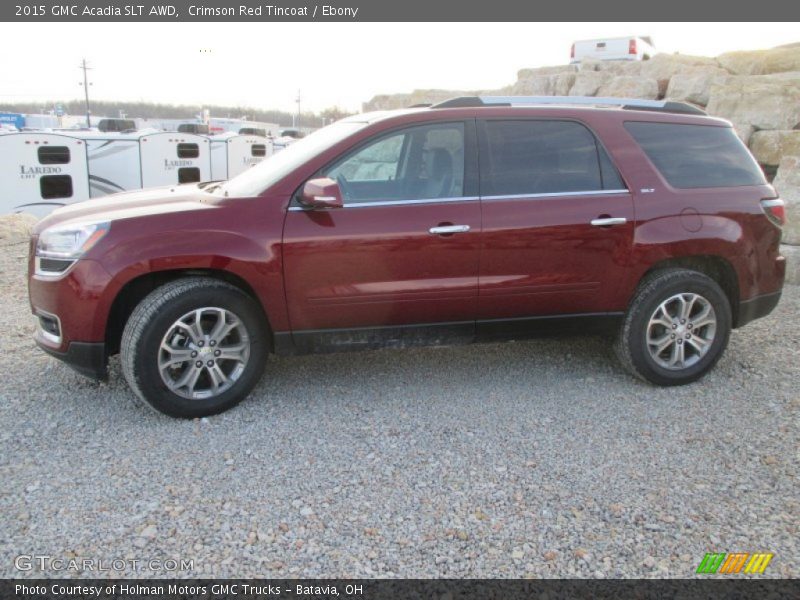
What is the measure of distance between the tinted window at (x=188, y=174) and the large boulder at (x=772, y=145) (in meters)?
11.3

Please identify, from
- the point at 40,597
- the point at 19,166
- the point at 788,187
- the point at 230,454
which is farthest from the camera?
the point at 19,166

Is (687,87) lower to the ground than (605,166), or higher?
higher

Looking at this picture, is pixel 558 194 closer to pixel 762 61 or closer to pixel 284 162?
pixel 284 162

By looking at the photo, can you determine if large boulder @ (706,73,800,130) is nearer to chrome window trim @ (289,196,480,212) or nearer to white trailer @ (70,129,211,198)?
chrome window trim @ (289,196,480,212)

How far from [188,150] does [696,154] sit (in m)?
12.7

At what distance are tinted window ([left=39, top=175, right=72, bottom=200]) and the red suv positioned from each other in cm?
978

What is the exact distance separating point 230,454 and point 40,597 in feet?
3.69

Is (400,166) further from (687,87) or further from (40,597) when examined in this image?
(687,87)

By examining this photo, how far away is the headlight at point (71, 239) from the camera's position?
138 inches

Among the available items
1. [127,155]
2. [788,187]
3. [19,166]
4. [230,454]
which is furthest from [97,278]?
[127,155]

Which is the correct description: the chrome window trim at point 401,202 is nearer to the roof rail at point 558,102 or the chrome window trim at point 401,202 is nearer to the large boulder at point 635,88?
the roof rail at point 558,102

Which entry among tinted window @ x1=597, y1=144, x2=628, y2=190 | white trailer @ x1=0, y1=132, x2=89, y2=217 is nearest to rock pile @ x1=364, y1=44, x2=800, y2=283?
tinted window @ x1=597, y1=144, x2=628, y2=190

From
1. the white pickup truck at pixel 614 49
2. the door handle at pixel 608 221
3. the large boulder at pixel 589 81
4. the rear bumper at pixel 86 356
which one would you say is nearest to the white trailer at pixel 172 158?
the rear bumper at pixel 86 356

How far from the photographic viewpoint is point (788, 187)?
7445 mm
